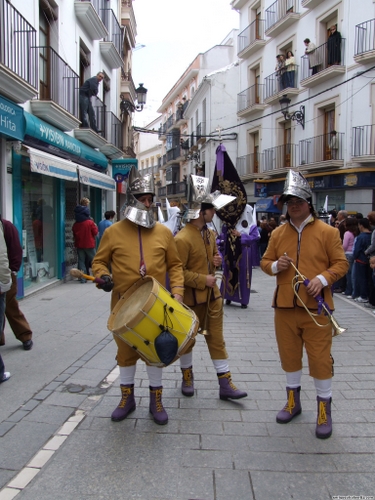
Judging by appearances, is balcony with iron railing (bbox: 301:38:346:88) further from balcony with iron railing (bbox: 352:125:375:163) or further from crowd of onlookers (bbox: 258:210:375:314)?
crowd of onlookers (bbox: 258:210:375:314)

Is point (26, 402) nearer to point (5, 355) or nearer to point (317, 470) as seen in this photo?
point (5, 355)

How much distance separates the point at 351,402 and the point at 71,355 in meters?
3.15

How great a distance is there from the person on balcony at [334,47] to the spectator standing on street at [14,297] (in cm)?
1735

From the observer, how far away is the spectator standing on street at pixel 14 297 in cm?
518

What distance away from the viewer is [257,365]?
17.0 feet

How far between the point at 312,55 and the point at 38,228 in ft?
50.6

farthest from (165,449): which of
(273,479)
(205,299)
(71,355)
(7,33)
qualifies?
(7,33)

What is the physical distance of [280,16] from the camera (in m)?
23.1

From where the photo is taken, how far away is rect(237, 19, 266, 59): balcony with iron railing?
25.1 metres

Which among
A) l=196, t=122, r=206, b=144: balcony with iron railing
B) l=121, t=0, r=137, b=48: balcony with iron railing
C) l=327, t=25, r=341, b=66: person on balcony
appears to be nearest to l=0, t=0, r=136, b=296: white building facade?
l=121, t=0, r=137, b=48: balcony with iron railing

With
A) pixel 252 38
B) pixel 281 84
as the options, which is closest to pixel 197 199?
pixel 281 84

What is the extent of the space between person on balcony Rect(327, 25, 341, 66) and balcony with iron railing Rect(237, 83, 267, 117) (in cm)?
580

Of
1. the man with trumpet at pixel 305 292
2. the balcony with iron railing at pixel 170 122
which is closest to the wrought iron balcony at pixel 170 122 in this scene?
the balcony with iron railing at pixel 170 122

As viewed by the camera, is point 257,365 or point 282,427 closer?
point 282,427
